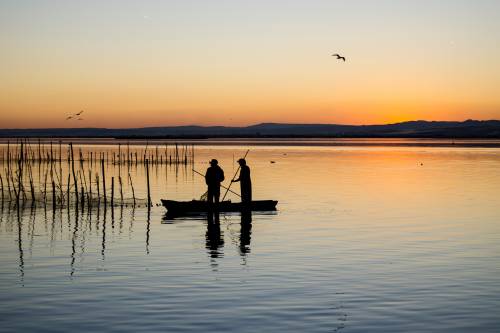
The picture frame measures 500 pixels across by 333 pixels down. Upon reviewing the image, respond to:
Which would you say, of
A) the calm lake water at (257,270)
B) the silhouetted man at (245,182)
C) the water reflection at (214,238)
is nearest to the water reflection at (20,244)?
the calm lake water at (257,270)

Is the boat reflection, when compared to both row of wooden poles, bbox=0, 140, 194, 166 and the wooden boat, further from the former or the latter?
row of wooden poles, bbox=0, 140, 194, 166

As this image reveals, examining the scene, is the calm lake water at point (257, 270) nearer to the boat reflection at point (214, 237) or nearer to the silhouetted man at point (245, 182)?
the boat reflection at point (214, 237)

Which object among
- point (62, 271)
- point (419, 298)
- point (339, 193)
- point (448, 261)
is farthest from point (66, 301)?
point (339, 193)

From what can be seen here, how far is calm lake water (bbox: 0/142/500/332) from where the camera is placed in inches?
550

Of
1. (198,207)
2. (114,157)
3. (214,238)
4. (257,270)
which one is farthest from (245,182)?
(114,157)

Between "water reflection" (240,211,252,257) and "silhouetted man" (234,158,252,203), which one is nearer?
"water reflection" (240,211,252,257)

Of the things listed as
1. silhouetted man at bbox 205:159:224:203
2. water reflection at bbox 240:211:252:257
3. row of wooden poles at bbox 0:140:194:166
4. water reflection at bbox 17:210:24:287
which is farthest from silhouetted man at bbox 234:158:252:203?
row of wooden poles at bbox 0:140:194:166

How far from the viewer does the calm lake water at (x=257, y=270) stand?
14.0 meters

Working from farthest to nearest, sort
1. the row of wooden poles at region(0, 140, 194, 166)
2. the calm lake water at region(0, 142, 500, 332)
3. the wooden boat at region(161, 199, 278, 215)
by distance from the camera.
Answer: the row of wooden poles at region(0, 140, 194, 166) < the wooden boat at region(161, 199, 278, 215) < the calm lake water at region(0, 142, 500, 332)


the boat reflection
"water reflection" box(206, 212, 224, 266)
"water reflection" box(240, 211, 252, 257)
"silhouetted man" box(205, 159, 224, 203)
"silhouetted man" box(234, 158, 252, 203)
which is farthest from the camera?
"silhouetted man" box(234, 158, 252, 203)

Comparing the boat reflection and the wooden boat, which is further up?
the wooden boat

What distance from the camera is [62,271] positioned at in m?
18.8

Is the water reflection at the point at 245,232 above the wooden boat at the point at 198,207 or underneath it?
underneath

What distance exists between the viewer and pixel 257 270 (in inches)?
751
